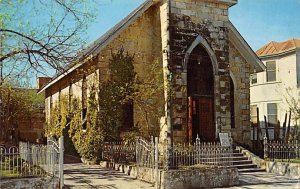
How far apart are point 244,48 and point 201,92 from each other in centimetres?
452

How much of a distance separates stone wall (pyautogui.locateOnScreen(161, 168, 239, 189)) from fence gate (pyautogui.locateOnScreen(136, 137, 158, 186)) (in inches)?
19.8

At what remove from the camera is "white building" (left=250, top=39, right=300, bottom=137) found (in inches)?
1150

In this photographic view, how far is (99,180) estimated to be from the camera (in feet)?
46.6

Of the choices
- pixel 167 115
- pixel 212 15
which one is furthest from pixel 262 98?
pixel 167 115

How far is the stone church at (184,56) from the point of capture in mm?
19641

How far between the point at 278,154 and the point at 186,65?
620cm

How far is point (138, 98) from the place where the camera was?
20.2 meters

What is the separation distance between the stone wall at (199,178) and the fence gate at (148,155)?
503 mm

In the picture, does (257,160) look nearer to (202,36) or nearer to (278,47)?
(202,36)

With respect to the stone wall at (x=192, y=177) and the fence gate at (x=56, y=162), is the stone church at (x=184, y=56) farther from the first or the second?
the fence gate at (x=56, y=162)

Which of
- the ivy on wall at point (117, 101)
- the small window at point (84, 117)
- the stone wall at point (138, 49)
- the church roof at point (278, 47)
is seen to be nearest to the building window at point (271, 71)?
the church roof at point (278, 47)

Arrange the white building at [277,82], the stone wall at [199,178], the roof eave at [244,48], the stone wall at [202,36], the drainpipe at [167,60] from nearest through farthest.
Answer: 1. the stone wall at [199,178]
2. the drainpipe at [167,60]
3. the stone wall at [202,36]
4. the roof eave at [244,48]
5. the white building at [277,82]

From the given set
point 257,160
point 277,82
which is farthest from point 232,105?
point 277,82

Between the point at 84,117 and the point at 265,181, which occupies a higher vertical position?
Answer: the point at 84,117
